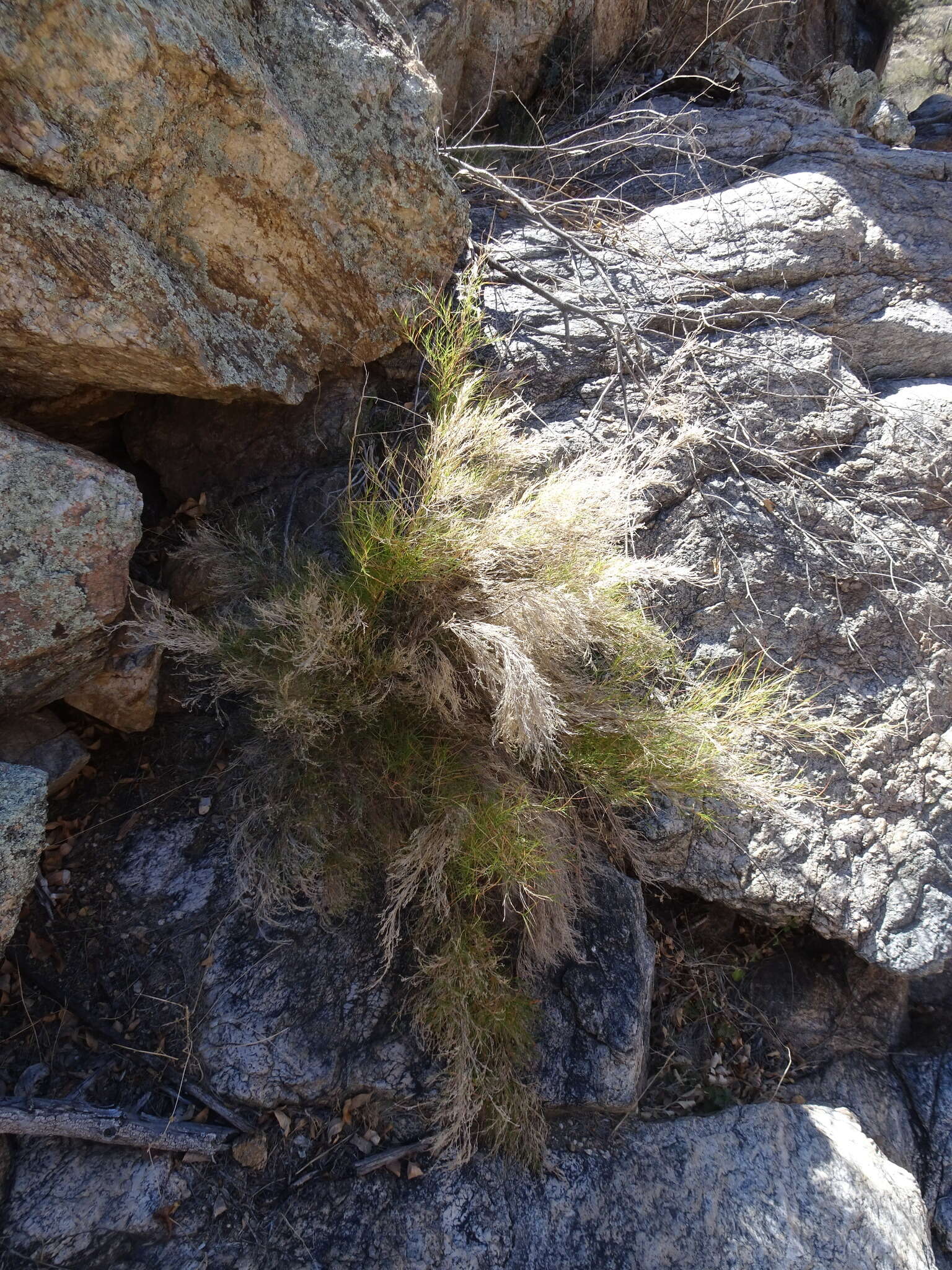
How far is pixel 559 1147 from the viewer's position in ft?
6.73

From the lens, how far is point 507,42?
3420 mm

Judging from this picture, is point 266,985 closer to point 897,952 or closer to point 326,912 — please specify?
point 326,912

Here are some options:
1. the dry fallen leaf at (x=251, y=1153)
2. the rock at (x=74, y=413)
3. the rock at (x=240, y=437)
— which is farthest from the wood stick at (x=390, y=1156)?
the rock at (x=74, y=413)

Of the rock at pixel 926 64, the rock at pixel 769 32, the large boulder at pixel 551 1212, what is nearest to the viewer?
the large boulder at pixel 551 1212

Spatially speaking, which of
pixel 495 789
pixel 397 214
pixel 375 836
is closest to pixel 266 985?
pixel 375 836

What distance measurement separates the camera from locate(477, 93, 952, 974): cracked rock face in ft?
7.72

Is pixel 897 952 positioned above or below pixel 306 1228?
above

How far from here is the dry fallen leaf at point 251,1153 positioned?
76.2 inches

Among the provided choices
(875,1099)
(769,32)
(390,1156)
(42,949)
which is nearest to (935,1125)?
(875,1099)

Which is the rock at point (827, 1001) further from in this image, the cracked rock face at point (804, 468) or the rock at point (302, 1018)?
the rock at point (302, 1018)

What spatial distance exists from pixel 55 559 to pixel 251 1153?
1479 millimetres

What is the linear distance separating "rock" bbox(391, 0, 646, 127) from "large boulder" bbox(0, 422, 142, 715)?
2.12 metres

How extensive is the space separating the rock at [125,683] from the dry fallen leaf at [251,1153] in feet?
3.65

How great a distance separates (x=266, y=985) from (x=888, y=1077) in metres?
1.86
